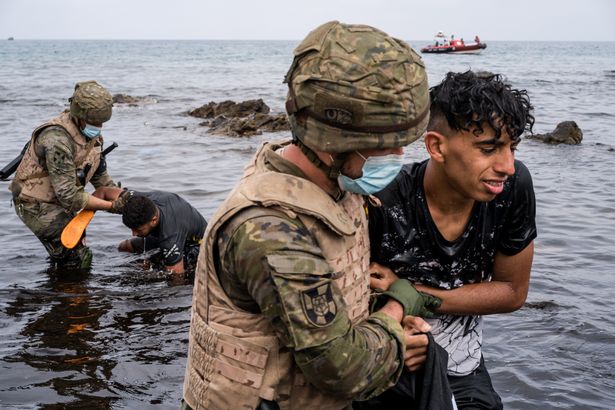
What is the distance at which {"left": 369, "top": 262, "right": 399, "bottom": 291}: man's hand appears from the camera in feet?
9.01

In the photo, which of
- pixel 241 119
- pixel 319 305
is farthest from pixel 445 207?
pixel 241 119

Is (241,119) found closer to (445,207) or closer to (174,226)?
(174,226)

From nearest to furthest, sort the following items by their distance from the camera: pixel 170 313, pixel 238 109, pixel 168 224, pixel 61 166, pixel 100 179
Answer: pixel 170 313 → pixel 168 224 → pixel 61 166 → pixel 100 179 → pixel 238 109

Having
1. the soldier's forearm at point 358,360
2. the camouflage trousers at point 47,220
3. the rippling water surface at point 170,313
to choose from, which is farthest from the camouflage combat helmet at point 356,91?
the camouflage trousers at point 47,220

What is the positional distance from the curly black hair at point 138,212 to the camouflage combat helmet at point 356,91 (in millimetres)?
5204

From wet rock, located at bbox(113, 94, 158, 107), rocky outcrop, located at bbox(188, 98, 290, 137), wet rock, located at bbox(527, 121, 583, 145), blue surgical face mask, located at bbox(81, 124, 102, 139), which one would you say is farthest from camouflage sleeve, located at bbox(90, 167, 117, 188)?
wet rock, located at bbox(113, 94, 158, 107)

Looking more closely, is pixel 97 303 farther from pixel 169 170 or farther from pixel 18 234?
pixel 169 170

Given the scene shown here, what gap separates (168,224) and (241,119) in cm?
1254

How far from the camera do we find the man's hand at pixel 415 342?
2.48 m

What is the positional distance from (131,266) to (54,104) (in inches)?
799

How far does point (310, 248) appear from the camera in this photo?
1.97 meters

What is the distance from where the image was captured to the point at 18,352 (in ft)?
19.5

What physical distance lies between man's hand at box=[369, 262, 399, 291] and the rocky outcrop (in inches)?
629

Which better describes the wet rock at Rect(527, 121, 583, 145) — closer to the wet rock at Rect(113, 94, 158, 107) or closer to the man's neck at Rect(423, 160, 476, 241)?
the man's neck at Rect(423, 160, 476, 241)
